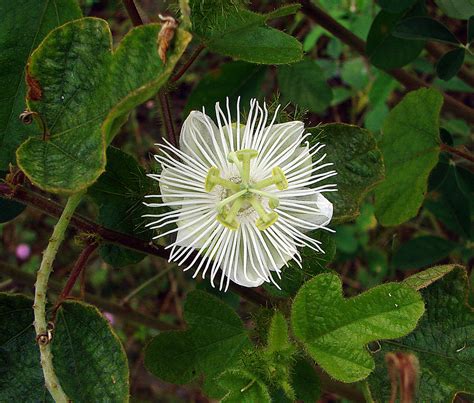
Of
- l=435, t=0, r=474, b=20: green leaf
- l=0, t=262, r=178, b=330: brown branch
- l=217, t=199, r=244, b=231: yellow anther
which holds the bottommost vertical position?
l=0, t=262, r=178, b=330: brown branch

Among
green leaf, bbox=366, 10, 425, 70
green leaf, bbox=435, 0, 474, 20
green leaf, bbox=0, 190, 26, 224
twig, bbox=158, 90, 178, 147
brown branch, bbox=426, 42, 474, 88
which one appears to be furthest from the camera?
brown branch, bbox=426, 42, 474, 88

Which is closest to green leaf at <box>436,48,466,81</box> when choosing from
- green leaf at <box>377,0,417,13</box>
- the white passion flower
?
green leaf at <box>377,0,417,13</box>

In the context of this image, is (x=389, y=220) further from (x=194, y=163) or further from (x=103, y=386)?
(x=103, y=386)

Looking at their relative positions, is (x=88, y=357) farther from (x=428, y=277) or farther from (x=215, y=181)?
(x=428, y=277)

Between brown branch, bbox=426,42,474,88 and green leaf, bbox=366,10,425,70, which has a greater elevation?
green leaf, bbox=366,10,425,70

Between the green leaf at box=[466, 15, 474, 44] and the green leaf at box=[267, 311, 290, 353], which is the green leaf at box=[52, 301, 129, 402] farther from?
the green leaf at box=[466, 15, 474, 44]
